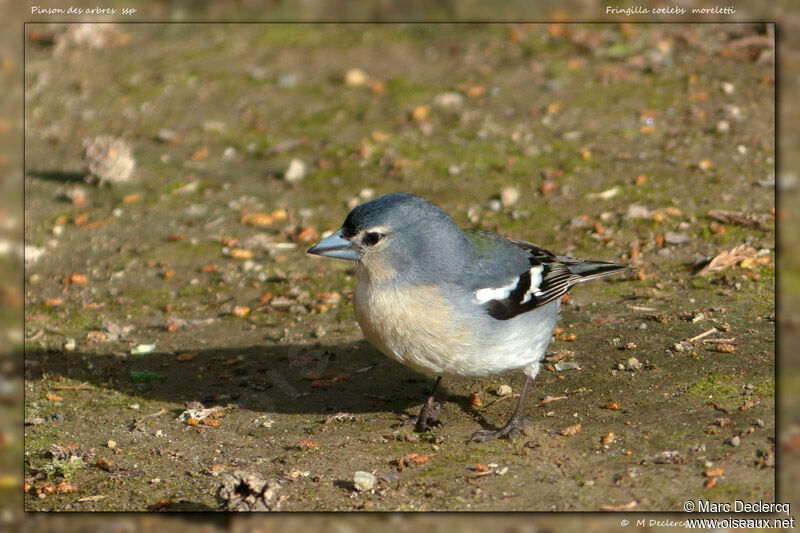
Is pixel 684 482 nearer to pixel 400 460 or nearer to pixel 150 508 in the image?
pixel 400 460

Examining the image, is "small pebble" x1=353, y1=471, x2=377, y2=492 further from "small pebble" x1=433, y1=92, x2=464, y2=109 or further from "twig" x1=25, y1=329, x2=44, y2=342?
"small pebble" x1=433, y1=92, x2=464, y2=109

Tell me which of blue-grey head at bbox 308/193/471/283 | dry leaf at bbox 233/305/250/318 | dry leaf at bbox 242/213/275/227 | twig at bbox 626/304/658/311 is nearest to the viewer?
blue-grey head at bbox 308/193/471/283

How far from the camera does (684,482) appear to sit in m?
3.65

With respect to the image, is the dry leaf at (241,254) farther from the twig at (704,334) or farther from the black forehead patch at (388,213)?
the twig at (704,334)

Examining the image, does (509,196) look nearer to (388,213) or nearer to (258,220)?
(258,220)

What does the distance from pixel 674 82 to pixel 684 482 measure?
5.67m

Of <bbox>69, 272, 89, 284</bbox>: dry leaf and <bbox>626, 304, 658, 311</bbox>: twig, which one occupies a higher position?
<bbox>69, 272, 89, 284</bbox>: dry leaf

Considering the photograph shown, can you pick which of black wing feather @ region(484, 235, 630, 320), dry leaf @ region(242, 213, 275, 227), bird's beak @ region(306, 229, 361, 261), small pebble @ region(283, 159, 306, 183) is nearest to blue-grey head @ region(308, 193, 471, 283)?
bird's beak @ region(306, 229, 361, 261)

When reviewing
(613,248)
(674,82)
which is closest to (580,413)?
(613,248)

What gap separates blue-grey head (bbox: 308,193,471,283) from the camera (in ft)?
14.3

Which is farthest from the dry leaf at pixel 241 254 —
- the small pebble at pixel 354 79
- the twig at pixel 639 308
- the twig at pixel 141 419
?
the small pebble at pixel 354 79

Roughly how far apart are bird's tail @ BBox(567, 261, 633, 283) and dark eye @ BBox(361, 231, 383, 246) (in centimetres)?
130

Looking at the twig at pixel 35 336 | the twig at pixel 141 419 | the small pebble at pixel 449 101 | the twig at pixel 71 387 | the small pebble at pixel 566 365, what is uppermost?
the small pebble at pixel 449 101

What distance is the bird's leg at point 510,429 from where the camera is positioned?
429 cm
